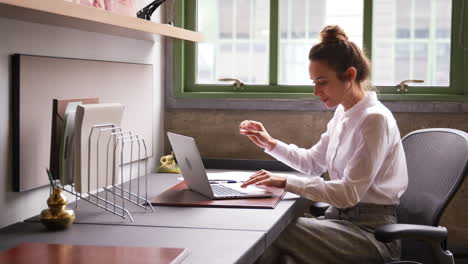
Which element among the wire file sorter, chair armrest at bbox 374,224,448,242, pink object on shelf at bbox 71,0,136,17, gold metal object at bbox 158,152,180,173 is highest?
pink object on shelf at bbox 71,0,136,17

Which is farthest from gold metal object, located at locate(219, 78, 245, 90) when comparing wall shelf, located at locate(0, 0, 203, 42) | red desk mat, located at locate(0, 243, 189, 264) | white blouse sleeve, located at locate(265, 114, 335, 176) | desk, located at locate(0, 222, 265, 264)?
red desk mat, located at locate(0, 243, 189, 264)

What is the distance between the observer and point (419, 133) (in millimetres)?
2598

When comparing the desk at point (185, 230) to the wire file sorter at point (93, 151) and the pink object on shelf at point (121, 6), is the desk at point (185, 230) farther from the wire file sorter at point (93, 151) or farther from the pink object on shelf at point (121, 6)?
the pink object on shelf at point (121, 6)

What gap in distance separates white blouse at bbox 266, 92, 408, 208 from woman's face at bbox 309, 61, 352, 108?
73mm

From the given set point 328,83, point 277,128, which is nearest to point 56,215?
point 328,83

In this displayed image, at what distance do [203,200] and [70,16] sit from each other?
2.80ft

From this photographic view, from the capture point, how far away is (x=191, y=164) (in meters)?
2.44

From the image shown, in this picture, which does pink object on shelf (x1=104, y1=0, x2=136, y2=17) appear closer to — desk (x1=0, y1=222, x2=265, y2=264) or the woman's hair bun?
the woman's hair bun

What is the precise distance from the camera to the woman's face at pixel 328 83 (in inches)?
97.9

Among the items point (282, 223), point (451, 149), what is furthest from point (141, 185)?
point (451, 149)

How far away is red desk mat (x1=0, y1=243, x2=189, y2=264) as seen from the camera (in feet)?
4.99

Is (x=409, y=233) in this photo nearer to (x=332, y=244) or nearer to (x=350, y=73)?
(x=332, y=244)

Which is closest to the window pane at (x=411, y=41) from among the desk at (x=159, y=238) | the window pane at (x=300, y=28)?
the window pane at (x=300, y=28)

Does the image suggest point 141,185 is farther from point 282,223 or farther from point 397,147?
point 397,147
